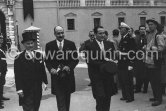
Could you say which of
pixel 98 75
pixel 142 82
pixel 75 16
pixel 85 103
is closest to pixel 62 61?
pixel 98 75

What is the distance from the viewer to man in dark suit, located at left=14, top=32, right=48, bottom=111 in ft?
21.1

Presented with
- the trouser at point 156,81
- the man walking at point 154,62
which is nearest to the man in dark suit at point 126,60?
the man walking at point 154,62

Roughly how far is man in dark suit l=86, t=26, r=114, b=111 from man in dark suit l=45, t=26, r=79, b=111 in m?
0.39

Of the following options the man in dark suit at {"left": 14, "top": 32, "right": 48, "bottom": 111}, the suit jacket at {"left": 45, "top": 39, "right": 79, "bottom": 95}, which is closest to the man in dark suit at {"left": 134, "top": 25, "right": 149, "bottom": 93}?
the suit jacket at {"left": 45, "top": 39, "right": 79, "bottom": 95}

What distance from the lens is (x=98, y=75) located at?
6906 mm

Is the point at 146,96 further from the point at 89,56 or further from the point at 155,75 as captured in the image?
the point at 89,56

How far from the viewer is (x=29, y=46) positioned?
6.54m

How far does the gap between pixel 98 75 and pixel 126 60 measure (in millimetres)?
2228

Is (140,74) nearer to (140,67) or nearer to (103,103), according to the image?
(140,67)

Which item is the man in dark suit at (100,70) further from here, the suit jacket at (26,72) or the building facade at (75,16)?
the building facade at (75,16)

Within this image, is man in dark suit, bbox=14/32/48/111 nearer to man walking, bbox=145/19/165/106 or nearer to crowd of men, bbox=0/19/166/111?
crowd of men, bbox=0/19/166/111

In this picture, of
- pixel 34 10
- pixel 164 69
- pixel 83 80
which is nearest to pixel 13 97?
→ pixel 83 80

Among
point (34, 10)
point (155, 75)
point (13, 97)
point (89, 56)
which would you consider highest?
point (34, 10)

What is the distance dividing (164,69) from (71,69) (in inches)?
133
